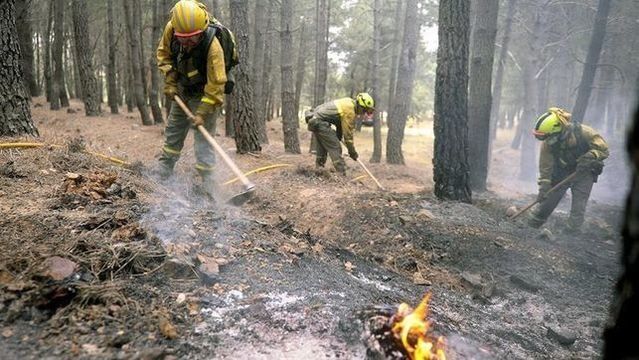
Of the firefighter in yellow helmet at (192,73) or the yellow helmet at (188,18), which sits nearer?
the yellow helmet at (188,18)

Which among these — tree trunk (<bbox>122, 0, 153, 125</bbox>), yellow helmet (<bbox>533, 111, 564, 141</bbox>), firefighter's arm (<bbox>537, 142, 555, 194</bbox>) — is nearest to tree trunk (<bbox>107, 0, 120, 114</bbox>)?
tree trunk (<bbox>122, 0, 153, 125</bbox>)

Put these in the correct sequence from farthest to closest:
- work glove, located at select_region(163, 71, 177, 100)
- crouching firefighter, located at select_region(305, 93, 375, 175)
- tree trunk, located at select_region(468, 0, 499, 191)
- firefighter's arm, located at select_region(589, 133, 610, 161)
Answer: tree trunk, located at select_region(468, 0, 499, 191)
crouching firefighter, located at select_region(305, 93, 375, 175)
firefighter's arm, located at select_region(589, 133, 610, 161)
work glove, located at select_region(163, 71, 177, 100)

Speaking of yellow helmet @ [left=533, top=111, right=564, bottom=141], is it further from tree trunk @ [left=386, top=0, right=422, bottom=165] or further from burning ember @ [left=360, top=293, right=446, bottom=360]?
burning ember @ [left=360, top=293, right=446, bottom=360]

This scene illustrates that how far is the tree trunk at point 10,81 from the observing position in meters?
5.35

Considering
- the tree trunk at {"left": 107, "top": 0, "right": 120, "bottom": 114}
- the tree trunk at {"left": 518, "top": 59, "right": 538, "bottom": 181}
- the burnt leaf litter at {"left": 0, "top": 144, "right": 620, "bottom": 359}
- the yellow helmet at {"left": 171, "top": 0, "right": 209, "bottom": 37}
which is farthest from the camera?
the tree trunk at {"left": 518, "top": 59, "right": 538, "bottom": 181}

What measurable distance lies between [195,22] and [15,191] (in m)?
2.71

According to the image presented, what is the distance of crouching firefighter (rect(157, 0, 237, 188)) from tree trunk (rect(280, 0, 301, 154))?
4689mm

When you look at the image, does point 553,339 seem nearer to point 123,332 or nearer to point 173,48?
point 123,332

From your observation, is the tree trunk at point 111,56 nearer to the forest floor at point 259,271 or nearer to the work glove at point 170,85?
the forest floor at point 259,271

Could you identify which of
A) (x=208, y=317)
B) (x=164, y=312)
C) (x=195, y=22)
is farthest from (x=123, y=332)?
(x=195, y=22)

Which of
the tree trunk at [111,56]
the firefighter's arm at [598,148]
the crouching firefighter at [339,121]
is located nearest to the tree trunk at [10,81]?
the crouching firefighter at [339,121]

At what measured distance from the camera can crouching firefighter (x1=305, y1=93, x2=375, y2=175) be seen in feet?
27.8

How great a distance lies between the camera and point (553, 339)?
12.8 ft

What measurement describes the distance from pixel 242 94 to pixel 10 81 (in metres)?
4.17
